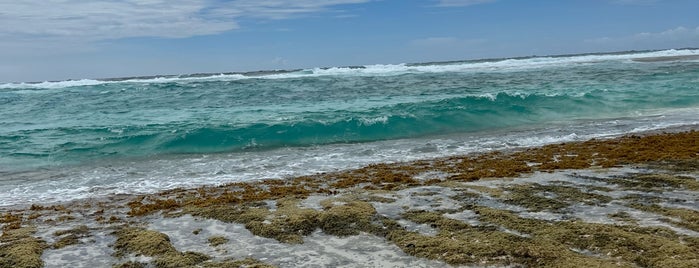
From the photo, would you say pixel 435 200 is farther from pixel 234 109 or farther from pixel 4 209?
pixel 234 109

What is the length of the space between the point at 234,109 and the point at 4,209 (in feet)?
70.1

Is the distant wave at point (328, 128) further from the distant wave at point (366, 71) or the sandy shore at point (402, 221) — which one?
the distant wave at point (366, 71)

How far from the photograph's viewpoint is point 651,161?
11812 millimetres

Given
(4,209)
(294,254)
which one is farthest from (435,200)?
(4,209)

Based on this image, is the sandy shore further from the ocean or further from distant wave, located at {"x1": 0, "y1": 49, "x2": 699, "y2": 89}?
distant wave, located at {"x1": 0, "y1": 49, "x2": 699, "y2": 89}

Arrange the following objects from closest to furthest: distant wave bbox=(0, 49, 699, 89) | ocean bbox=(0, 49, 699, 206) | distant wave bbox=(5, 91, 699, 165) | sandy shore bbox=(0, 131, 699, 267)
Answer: sandy shore bbox=(0, 131, 699, 267) → ocean bbox=(0, 49, 699, 206) → distant wave bbox=(5, 91, 699, 165) → distant wave bbox=(0, 49, 699, 89)

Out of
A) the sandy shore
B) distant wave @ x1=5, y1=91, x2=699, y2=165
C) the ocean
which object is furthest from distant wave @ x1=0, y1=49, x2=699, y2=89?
the sandy shore

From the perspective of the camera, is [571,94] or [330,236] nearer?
[330,236]

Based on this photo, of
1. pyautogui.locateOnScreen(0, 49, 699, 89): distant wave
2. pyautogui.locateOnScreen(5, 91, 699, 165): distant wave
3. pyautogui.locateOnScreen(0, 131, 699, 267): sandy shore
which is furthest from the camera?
pyautogui.locateOnScreen(0, 49, 699, 89): distant wave

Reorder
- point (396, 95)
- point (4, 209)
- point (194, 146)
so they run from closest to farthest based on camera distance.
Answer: point (4, 209)
point (194, 146)
point (396, 95)

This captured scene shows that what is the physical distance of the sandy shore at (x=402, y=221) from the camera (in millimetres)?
6695

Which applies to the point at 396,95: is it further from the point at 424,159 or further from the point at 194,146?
the point at 424,159

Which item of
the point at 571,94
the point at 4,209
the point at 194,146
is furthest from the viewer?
the point at 571,94

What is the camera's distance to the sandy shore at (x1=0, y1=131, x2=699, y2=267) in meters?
6.70
